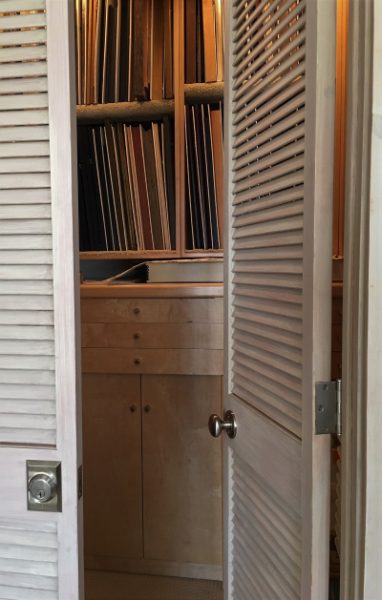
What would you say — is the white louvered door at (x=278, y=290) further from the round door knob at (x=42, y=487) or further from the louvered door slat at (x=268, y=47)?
the round door knob at (x=42, y=487)

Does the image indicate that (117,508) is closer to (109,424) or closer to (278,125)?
(109,424)

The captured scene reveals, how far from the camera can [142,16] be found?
1961 mm

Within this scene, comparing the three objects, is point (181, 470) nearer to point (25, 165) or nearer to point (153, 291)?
point (153, 291)

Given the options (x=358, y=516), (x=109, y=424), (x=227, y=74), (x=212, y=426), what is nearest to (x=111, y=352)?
(x=109, y=424)

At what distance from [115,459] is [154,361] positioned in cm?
42

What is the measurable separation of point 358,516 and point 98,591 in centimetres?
157

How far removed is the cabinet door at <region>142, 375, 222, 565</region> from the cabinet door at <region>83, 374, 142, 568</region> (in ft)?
0.13

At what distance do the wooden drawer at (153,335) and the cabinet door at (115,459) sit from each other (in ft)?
0.45

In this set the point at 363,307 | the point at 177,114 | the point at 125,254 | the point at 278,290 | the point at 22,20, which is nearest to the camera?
the point at 363,307

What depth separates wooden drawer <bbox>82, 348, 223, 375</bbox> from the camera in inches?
70.4

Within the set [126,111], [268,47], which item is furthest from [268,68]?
[126,111]

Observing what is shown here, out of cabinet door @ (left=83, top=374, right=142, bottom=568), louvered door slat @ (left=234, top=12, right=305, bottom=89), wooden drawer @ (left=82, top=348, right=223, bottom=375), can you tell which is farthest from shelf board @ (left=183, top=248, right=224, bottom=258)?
louvered door slat @ (left=234, top=12, right=305, bottom=89)

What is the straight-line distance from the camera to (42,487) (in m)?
0.81

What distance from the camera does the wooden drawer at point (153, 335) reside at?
1.77 metres
